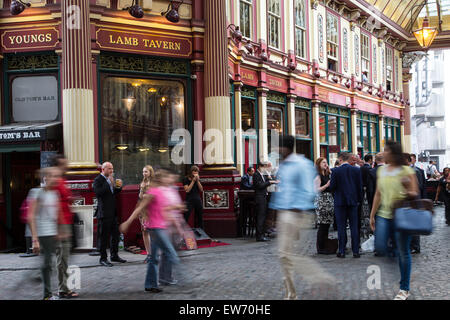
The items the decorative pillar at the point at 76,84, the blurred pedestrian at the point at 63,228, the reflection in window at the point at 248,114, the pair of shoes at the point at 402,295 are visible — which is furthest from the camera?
the reflection in window at the point at 248,114

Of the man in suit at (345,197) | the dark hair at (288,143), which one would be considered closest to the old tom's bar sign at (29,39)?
the man in suit at (345,197)

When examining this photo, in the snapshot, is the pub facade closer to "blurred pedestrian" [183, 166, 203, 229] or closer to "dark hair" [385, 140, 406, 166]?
"blurred pedestrian" [183, 166, 203, 229]

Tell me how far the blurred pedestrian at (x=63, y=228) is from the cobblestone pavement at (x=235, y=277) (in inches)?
11.7

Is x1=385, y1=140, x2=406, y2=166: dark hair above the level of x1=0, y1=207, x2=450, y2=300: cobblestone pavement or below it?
above

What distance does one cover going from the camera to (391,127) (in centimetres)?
3106

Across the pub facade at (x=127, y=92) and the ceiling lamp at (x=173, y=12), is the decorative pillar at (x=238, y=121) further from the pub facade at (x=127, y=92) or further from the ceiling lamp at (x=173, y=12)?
the ceiling lamp at (x=173, y=12)

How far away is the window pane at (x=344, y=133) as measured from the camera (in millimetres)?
24656

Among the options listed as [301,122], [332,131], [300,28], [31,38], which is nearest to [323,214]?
[31,38]

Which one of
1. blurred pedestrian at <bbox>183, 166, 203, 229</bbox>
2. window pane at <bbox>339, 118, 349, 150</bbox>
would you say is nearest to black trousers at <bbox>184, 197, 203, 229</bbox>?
blurred pedestrian at <bbox>183, 166, 203, 229</bbox>

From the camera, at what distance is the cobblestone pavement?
723 cm

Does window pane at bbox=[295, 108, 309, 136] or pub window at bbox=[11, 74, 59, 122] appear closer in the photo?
pub window at bbox=[11, 74, 59, 122]

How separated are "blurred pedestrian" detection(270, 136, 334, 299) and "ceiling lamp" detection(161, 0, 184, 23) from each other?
25.4 ft

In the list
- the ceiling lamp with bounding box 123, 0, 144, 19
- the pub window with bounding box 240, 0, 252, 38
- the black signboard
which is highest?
the pub window with bounding box 240, 0, 252, 38

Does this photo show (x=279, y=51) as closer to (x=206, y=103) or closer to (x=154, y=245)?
(x=206, y=103)
